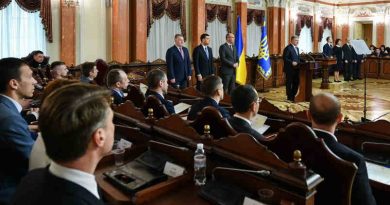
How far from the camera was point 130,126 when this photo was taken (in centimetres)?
288

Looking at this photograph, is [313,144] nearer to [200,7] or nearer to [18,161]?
[18,161]

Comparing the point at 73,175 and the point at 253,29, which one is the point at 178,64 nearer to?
the point at 73,175

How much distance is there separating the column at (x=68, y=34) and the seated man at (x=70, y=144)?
22.2 ft

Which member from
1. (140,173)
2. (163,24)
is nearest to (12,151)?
(140,173)

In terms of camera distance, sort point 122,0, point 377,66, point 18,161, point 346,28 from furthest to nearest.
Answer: point 346,28
point 377,66
point 122,0
point 18,161

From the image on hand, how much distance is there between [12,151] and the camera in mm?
1903

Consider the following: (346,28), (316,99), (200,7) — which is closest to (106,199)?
(316,99)

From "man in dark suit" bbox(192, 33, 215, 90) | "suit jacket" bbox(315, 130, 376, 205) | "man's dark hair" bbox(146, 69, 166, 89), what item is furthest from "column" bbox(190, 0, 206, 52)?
"suit jacket" bbox(315, 130, 376, 205)

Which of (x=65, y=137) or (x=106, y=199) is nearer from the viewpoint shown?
(x=65, y=137)

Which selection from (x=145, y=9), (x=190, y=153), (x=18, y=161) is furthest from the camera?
(x=145, y=9)

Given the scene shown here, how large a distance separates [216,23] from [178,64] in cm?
465

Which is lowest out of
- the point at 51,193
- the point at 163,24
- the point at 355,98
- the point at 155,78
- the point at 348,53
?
the point at 355,98

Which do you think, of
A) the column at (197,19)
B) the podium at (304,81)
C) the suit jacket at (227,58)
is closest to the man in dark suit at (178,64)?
the suit jacket at (227,58)

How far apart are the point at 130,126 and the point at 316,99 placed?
4.77 feet
